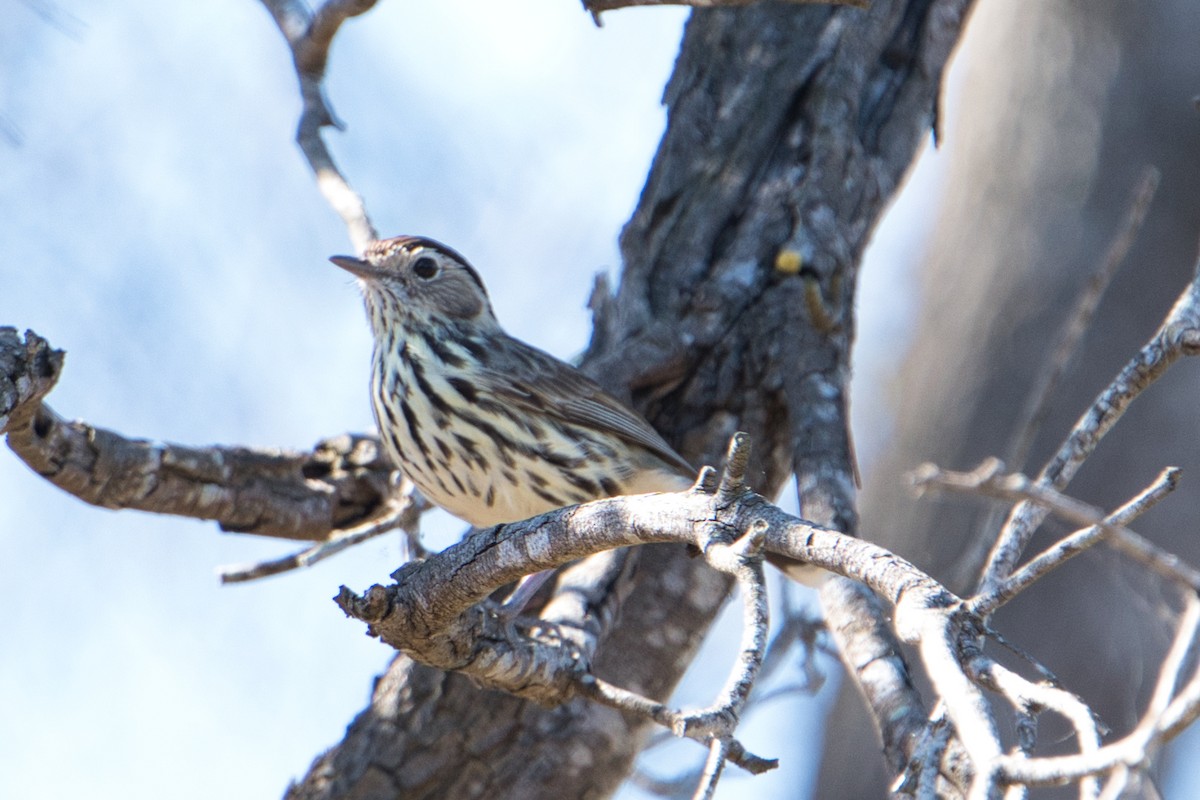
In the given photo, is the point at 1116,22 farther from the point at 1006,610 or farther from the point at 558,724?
the point at 558,724

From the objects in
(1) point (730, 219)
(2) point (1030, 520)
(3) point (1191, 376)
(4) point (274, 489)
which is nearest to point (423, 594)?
(2) point (1030, 520)

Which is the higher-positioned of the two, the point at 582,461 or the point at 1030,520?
the point at 582,461

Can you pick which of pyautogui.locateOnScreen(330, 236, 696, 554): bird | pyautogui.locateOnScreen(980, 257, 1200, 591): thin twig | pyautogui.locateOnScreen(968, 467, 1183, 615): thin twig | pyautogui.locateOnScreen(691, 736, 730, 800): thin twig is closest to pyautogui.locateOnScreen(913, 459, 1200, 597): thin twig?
pyautogui.locateOnScreen(968, 467, 1183, 615): thin twig

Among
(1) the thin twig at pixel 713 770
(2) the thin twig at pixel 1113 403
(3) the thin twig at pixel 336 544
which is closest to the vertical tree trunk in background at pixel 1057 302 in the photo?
(3) the thin twig at pixel 336 544

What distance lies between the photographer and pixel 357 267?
16.6 feet

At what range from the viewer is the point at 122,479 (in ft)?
13.6

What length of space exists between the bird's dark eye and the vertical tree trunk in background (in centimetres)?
258

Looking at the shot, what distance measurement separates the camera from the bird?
14.9 ft

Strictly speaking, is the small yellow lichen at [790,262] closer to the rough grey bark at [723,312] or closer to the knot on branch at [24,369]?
the rough grey bark at [723,312]

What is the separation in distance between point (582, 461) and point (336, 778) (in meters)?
1.32

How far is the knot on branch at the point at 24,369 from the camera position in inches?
122

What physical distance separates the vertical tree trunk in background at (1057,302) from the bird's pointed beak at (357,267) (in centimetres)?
278

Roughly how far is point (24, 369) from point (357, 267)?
→ 6.54 feet

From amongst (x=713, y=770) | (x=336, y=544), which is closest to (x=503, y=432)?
(x=336, y=544)
